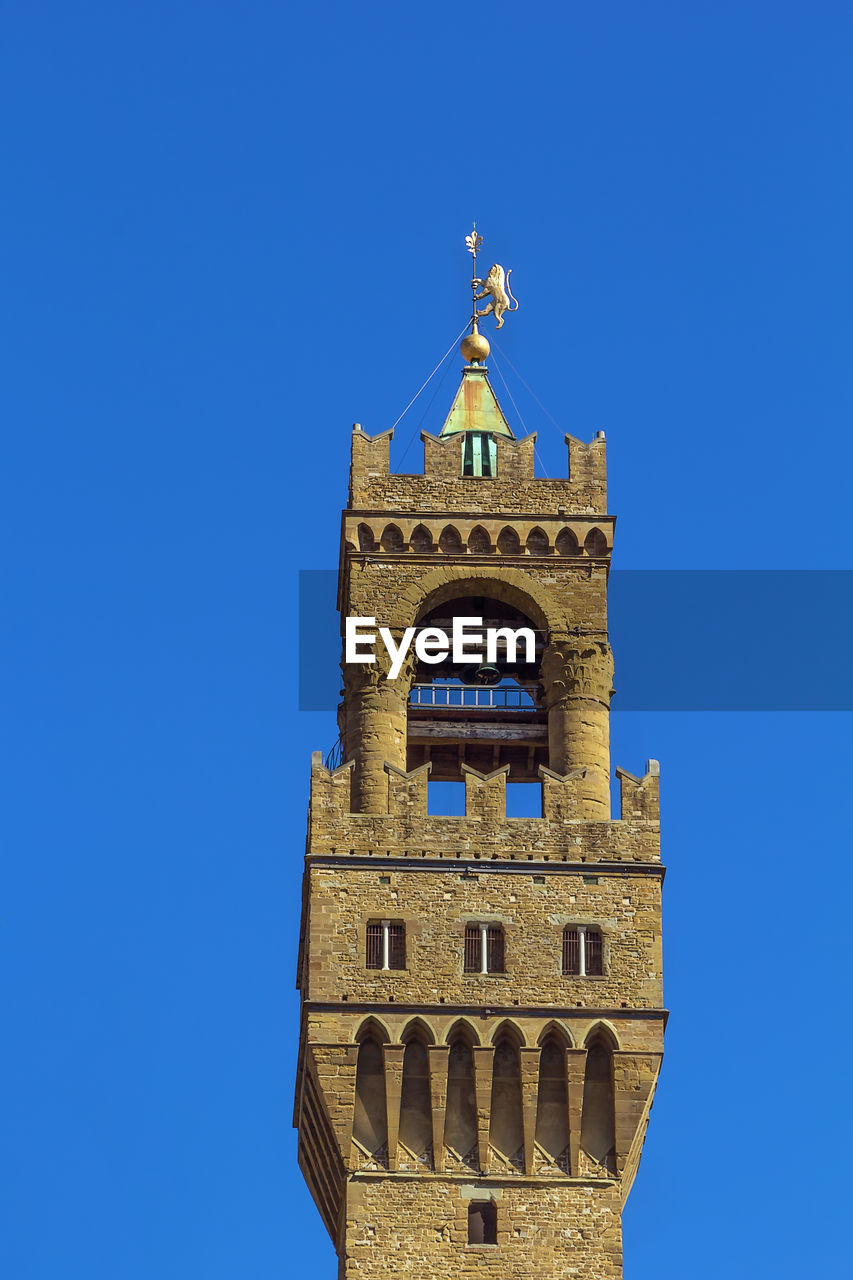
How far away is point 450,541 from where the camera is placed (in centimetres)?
Answer: 8556

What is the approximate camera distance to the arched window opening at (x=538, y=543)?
85688 mm

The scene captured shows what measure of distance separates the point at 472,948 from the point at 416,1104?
3646mm

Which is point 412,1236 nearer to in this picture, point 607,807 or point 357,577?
point 607,807

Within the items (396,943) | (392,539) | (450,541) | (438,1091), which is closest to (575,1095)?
(438,1091)

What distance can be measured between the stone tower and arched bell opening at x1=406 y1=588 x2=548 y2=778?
279mm

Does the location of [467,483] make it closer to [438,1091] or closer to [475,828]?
[475,828]

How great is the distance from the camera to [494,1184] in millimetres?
77562

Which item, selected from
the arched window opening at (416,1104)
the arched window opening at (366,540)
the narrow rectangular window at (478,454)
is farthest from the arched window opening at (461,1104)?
the narrow rectangular window at (478,454)

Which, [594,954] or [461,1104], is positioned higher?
[594,954]

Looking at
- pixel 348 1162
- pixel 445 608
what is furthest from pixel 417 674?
pixel 348 1162

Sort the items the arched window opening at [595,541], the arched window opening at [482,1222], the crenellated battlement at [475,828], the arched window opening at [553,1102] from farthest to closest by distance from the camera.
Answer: the arched window opening at [595,541] → the crenellated battlement at [475,828] → the arched window opening at [553,1102] → the arched window opening at [482,1222]

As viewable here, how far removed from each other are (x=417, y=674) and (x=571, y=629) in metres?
4.15

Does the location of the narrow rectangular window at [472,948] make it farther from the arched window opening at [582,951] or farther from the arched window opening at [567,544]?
the arched window opening at [567,544]

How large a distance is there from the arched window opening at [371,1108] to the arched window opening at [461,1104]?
140cm
